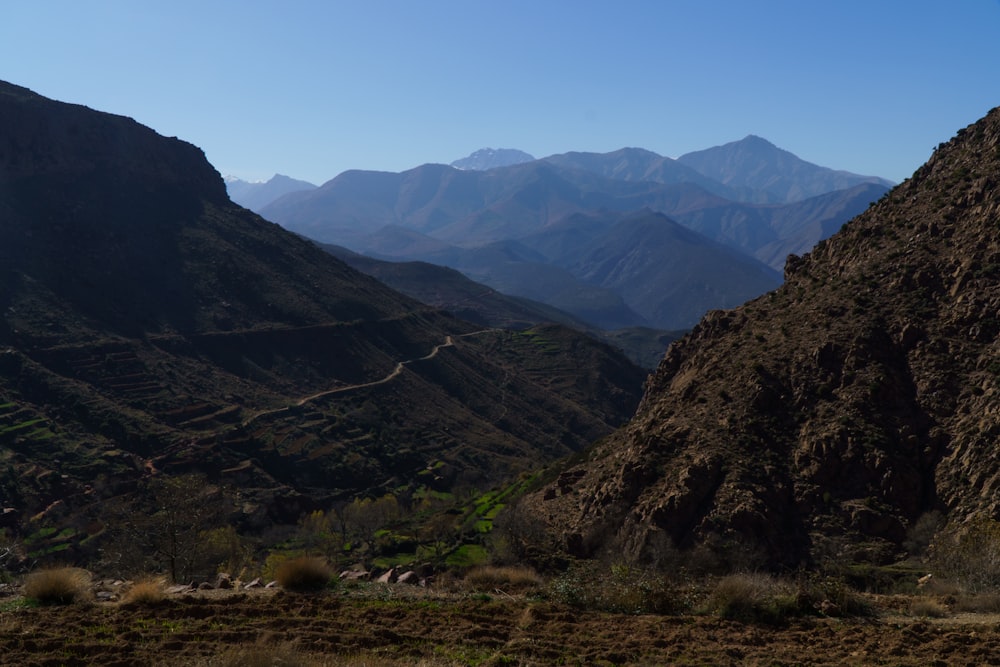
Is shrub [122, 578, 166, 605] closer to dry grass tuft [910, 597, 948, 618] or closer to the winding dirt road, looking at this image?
dry grass tuft [910, 597, 948, 618]

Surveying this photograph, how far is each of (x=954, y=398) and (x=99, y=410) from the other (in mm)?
63502

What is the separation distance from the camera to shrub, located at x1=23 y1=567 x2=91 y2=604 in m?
14.8

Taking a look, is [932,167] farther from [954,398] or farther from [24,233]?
[24,233]

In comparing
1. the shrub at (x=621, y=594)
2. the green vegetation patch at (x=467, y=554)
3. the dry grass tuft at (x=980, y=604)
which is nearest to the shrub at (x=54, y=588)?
the shrub at (x=621, y=594)

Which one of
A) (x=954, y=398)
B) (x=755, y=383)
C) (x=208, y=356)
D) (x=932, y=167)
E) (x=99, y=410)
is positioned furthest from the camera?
(x=208, y=356)

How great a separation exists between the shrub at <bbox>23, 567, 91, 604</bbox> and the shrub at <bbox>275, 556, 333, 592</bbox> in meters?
3.80

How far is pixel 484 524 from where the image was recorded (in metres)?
46.1

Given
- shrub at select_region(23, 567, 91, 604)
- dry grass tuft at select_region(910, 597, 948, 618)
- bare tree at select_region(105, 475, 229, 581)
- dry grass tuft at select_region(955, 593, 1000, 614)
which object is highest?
dry grass tuft at select_region(955, 593, 1000, 614)

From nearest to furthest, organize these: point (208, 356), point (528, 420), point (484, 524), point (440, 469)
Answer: point (484, 524), point (440, 469), point (208, 356), point (528, 420)

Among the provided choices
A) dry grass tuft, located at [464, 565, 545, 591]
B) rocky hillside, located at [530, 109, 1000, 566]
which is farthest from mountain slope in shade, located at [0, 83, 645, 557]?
dry grass tuft, located at [464, 565, 545, 591]

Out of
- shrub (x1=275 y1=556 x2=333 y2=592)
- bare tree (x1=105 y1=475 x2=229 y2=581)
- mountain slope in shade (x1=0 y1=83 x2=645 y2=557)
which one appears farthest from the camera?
mountain slope in shade (x1=0 y1=83 x2=645 y2=557)

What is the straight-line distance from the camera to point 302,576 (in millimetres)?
16406

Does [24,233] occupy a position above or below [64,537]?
above

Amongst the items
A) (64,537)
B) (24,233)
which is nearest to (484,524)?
(64,537)
